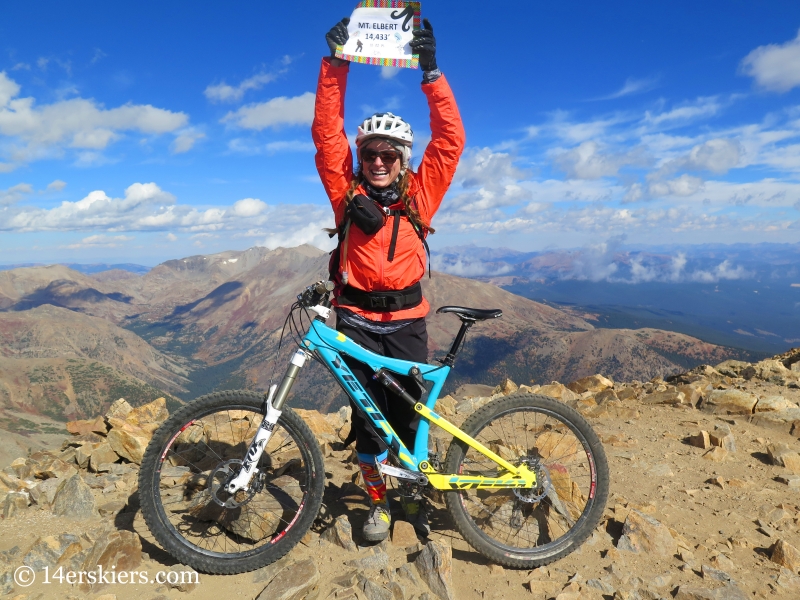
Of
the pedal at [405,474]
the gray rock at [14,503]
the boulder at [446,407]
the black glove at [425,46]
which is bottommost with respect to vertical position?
the boulder at [446,407]

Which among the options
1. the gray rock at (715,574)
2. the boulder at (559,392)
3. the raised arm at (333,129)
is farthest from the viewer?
the boulder at (559,392)

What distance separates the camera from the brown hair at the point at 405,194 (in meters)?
4.41

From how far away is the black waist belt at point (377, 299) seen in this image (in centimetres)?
442

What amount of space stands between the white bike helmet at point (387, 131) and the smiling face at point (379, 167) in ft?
0.18

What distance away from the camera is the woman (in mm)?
4301

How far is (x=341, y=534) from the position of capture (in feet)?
14.9

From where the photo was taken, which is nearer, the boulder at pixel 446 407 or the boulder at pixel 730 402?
the boulder at pixel 730 402

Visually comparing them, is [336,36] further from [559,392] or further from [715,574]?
[559,392]

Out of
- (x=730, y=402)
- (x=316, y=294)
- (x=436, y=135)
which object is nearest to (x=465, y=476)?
(x=316, y=294)

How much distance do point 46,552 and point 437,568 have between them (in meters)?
3.57

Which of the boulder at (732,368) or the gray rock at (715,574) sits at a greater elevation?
the boulder at (732,368)

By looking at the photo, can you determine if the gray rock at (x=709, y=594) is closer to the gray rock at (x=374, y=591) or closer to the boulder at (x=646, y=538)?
the boulder at (x=646, y=538)

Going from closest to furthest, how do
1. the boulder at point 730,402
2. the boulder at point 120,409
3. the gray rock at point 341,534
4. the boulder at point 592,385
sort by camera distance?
the gray rock at point 341,534
the boulder at point 730,402
the boulder at point 120,409
the boulder at point 592,385

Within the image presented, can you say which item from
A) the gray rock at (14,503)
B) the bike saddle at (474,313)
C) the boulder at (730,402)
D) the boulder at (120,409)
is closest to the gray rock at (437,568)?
the bike saddle at (474,313)
